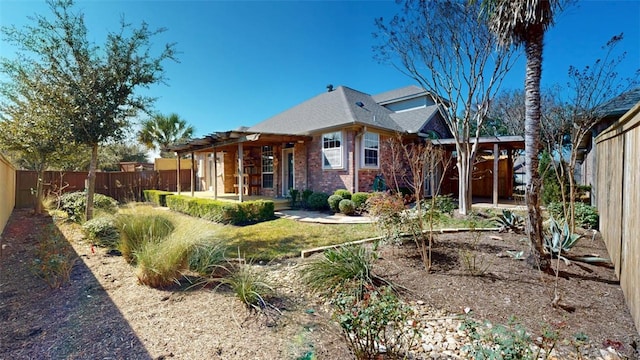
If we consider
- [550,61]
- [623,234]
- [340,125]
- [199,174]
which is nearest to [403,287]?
[623,234]

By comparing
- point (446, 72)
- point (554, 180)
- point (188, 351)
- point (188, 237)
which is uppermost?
point (446, 72)

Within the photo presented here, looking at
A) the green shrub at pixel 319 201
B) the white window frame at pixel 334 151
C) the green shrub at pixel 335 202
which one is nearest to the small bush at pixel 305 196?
the green shrub at pixel 319 201

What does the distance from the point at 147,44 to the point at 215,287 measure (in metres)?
7.10

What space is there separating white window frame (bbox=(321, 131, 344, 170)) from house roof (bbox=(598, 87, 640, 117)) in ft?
27.8

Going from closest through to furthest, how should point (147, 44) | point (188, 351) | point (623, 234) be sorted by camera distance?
point (188, 351), point (623, 234), point (147, 44)

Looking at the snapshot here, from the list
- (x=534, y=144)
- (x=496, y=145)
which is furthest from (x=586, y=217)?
(x=496, y=145)

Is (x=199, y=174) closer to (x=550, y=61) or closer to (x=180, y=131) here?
(x=180, y=131)

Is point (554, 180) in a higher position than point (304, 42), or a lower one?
lower

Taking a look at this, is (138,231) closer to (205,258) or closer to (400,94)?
(205,258)

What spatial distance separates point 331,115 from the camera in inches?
512

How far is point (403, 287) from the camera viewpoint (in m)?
3.73

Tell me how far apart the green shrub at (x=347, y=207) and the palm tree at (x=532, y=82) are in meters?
6.22

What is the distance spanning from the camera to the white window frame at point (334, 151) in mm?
11438

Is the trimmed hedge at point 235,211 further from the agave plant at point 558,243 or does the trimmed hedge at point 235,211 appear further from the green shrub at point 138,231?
the agave plant at point 558,243
